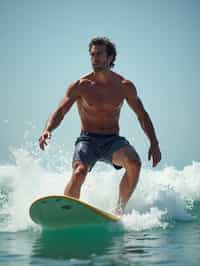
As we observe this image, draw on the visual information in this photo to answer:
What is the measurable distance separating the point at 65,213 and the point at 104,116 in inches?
54.7

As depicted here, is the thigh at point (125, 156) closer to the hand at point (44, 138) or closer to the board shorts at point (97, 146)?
the board shorts at point (97, 146)

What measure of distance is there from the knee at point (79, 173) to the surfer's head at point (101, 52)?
1215 millimetres

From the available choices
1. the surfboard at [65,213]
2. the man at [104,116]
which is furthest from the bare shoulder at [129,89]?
the surfboard at [65,213]

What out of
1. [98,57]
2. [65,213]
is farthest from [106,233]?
[98,57]

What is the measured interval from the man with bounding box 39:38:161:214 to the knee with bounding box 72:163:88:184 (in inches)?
0.6

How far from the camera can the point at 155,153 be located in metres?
6.16

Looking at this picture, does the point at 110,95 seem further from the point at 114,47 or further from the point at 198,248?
the point at 198,248

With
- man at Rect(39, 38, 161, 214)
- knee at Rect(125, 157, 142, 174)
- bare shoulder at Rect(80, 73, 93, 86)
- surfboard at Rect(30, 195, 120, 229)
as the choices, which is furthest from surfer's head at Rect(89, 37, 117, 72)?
surfboard at Rect(30, 195, 120, 229)

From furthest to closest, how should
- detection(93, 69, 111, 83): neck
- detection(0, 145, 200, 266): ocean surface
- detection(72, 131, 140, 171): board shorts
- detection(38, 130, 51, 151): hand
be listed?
detection(93, 69, 111, 83): neck
detection(72, 131, 140, 171): board shorts
detection(38, 130, 51, 151): hand
detection(0, 145, 200, 266): ocean surface

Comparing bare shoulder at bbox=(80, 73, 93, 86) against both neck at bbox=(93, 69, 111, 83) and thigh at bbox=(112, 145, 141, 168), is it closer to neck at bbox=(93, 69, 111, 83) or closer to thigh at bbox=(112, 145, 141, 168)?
neck at bbox=(93, 69, 111, 83)

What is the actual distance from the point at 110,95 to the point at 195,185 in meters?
5.61

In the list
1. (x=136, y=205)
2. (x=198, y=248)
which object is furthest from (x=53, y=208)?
(x=136, y=205)

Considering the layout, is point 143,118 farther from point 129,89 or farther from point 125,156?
point 125,156

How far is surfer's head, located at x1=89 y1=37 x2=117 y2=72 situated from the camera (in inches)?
238
